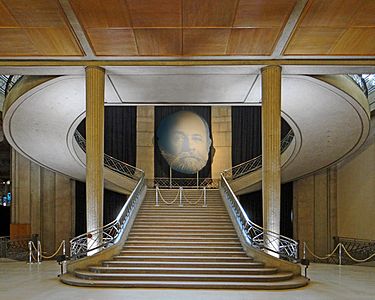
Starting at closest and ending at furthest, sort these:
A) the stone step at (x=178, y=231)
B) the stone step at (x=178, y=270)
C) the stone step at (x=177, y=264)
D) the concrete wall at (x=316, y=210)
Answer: the stone step at (x=178, y=270), the stone step at (x=177, y=264), the stone step at (x=178, y=231), the concrete wall at (x=316, y=210)

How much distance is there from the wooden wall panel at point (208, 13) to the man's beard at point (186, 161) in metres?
12.1

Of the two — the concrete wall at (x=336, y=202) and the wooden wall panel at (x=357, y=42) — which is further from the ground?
the wooden wall panel at (x=357, y=42)

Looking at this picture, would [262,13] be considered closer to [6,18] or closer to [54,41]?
[54,41]

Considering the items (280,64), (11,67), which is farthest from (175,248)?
(11,67)

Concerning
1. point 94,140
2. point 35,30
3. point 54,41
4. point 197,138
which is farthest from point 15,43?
point 197,138

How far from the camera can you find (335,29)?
10.3m

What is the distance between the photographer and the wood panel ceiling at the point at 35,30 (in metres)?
9.22

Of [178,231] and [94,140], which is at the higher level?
[94,140]

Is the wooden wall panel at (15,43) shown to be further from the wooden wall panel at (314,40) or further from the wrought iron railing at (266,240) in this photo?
the wrought iron railing at (266,240)

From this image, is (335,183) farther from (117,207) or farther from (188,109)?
(117,207)

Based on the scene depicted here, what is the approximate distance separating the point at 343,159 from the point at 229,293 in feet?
36.7

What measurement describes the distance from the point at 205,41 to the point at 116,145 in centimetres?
1206

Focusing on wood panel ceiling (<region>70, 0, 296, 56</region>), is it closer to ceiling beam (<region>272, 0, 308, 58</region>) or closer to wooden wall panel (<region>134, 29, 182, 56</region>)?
wooden wall panel (<region>134, 29, 182, 56</region>)

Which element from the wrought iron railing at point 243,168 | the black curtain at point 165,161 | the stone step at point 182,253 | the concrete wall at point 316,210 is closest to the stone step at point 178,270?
the stone step at point 182,253
